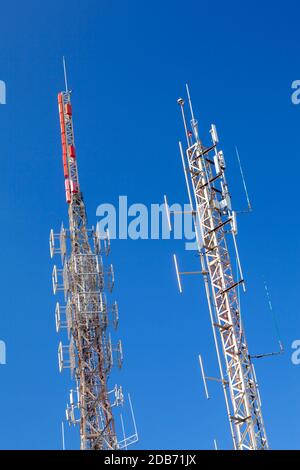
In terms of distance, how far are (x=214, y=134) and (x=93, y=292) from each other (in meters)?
23.5

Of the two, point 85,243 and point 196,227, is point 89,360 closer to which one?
point 85,243

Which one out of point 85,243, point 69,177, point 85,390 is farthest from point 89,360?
point 69,177

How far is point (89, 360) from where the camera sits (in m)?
62.9

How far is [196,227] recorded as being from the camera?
42688 mm

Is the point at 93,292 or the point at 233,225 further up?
the point at 93,292

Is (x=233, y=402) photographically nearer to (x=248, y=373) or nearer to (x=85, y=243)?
(x=248, y=373)

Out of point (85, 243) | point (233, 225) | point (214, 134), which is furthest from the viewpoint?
point (85, 243)
